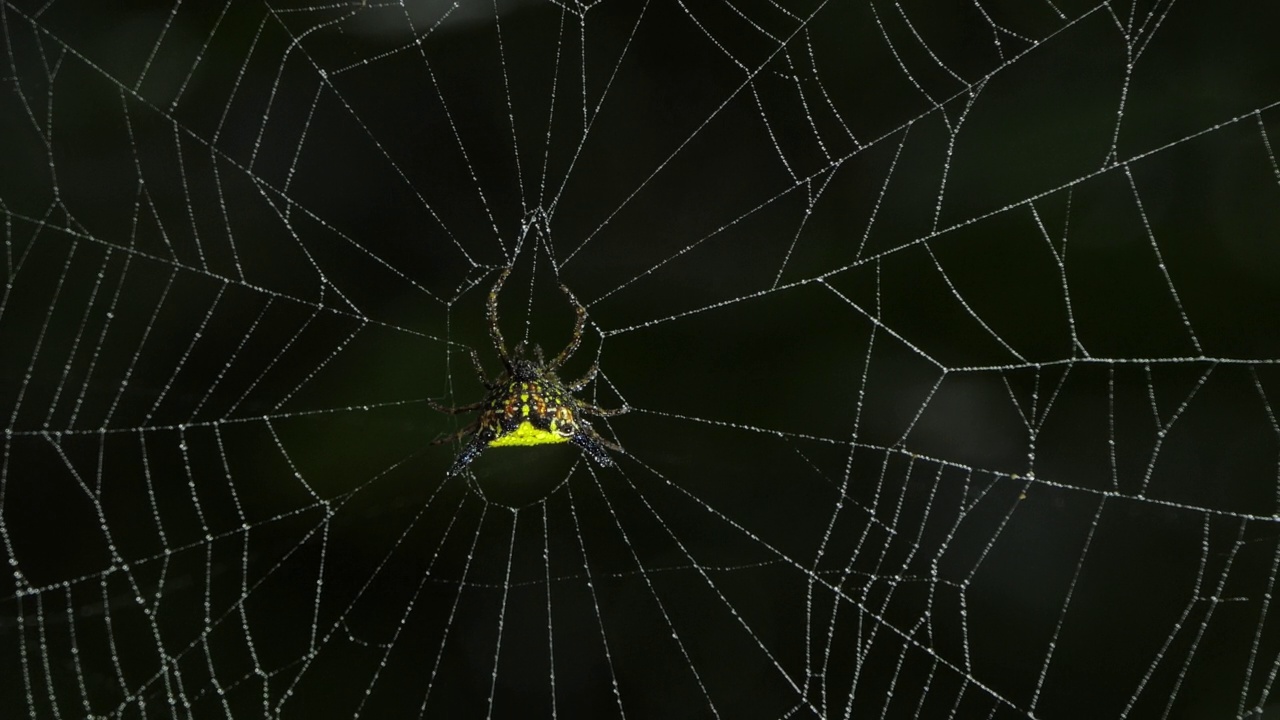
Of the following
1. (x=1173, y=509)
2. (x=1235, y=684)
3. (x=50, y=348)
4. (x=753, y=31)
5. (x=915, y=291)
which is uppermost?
(x=753, y=31)

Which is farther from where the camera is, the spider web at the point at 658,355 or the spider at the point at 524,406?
the spider web at the point at 658,355

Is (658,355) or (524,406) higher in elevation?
(658,355)

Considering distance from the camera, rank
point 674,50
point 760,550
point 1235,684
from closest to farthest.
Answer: point 1235,684
point 674,50
point 760,550

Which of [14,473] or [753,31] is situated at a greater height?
[753,31]

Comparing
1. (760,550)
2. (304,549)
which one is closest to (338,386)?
(304,549)

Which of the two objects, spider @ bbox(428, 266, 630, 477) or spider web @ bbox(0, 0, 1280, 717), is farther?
spider web @ bbox(0, 0, 1280, 717)

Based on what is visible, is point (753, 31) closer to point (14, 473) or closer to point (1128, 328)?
point (1128, 328)

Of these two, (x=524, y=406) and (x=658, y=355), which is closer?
(x=524, y=406)

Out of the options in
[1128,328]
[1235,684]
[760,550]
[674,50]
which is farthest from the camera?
[760,550]
